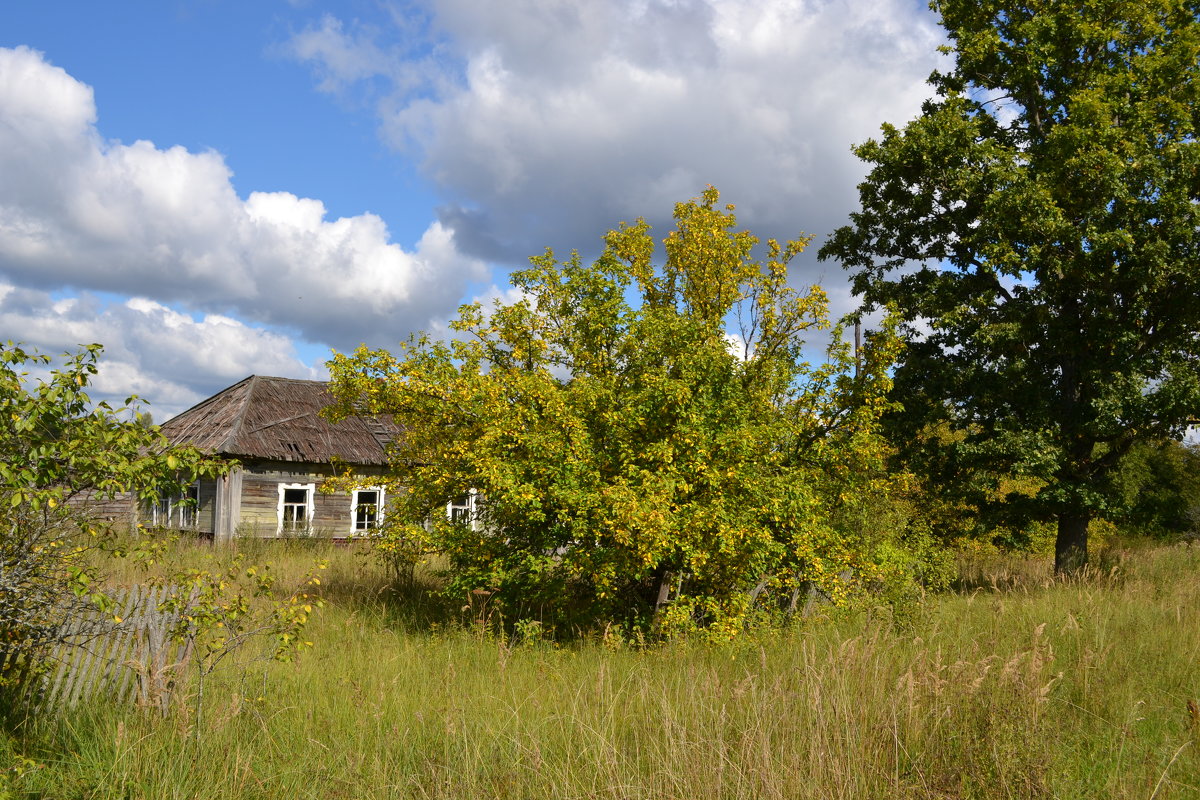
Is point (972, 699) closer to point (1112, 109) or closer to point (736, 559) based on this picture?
point (736, 559)

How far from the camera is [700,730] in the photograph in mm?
4469

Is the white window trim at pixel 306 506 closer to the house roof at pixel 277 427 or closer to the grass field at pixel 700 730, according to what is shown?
the house roof at pixel 277 427

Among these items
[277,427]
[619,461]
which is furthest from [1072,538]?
[277,427]

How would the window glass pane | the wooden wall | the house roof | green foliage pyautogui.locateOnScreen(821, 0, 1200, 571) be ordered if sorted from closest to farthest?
1. green foliage pyautogui.locateOnScreen(821, 0, 1200, 571)
2. the wooden wall
3. the house roof
4. the window glass pane

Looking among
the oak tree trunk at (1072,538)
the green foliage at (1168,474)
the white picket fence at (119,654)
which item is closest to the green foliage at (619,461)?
the white picket fence at (119,654)

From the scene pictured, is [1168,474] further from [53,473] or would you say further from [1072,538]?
[53,473]

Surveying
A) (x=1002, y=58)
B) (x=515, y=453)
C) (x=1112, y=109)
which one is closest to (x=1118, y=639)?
(x=515, y=453)

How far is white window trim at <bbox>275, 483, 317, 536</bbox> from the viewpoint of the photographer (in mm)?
21625

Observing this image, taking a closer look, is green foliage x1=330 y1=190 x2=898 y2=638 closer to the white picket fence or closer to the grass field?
the grass field

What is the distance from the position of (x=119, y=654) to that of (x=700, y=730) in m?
4.67

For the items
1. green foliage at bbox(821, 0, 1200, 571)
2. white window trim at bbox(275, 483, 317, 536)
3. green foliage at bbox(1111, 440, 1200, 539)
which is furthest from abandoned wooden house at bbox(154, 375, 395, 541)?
green foliage at bbox(1111, 440, 1200, 539)

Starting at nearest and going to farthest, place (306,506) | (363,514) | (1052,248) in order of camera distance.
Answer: (1052,248) < (306,506) < (363,514)

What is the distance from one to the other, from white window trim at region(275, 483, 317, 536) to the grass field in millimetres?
14976

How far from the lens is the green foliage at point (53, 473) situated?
182 inches
